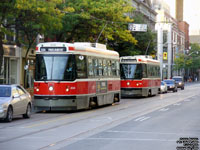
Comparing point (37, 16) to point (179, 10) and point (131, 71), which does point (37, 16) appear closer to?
point (131, 71)

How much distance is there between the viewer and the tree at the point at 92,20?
40.3 m

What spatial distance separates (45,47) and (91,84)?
3498 millimetres

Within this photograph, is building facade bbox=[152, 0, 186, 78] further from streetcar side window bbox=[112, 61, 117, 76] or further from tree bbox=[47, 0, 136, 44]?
streetcar side window bbox=[112, 61, 117, 76]

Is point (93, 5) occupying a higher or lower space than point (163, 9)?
lower

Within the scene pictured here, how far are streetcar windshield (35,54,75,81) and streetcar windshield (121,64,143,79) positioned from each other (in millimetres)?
17226

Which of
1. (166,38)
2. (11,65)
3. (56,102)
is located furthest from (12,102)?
(166,38)

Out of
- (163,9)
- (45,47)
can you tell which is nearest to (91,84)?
(45,47)

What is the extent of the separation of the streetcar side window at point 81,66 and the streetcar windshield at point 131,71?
1590 cm

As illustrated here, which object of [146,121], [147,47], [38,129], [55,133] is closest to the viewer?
[55,133]

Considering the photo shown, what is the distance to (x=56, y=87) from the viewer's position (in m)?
25.6

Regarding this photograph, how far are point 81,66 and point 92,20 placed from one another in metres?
16.0

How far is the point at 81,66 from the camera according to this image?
1048 inches

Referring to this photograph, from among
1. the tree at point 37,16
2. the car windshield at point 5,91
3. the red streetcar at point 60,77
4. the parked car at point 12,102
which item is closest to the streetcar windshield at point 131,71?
the tree at point 37,16

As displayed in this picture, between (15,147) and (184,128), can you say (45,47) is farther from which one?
(15,147)
